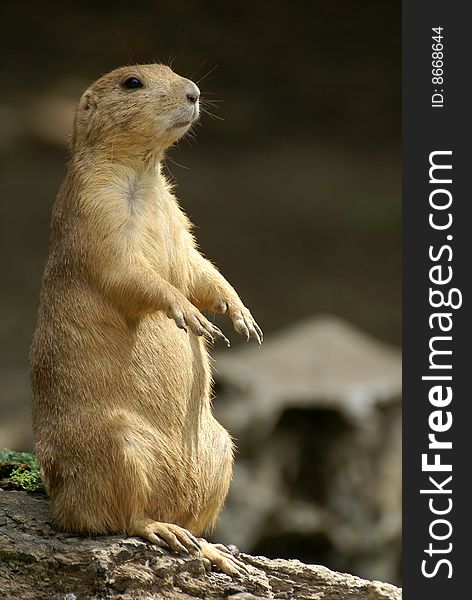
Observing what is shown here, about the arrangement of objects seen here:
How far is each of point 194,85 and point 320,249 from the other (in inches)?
560

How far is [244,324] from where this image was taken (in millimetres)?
6633

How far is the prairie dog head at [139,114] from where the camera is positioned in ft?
21.4

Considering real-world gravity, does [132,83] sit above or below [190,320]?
above

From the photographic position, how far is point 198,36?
1099 inches

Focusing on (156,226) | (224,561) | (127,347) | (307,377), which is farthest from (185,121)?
(307,377)

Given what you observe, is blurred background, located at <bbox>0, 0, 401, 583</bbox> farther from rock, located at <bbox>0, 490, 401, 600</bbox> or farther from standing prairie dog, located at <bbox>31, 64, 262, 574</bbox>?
rock, located at <bbox>0, 490, 401, 600</bbox>

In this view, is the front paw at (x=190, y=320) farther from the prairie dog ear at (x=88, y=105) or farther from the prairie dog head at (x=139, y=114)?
the prairie dog ear at (x=88, y=105)

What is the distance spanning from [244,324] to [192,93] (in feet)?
3.94

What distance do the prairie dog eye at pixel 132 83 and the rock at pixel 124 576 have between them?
2275mm

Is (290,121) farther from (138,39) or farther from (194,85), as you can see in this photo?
(194,85)

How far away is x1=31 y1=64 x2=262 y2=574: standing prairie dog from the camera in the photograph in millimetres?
6227

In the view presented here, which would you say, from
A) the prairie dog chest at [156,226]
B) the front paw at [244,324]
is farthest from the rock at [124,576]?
the prairie dog chest at [156,226]

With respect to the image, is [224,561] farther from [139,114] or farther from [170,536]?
[139,114]

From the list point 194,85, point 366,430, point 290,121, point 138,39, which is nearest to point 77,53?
point 138,39
